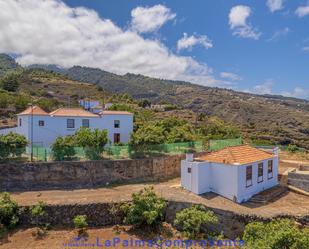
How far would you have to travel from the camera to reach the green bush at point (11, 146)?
70.2ft

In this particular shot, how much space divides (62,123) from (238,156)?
17288 mm

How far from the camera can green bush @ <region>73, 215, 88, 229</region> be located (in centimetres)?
1673

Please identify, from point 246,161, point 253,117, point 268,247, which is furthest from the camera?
point 253,117

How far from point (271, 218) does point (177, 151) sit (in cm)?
1169

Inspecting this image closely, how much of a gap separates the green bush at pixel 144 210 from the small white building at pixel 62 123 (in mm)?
13902

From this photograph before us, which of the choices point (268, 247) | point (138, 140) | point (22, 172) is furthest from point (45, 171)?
point (268, 247)

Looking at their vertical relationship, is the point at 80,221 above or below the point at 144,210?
below

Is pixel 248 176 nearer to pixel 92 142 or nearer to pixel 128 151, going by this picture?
pixel 128 151

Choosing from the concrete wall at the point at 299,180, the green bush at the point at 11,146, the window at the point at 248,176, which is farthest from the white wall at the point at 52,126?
the concrete wall at the point at 299,180

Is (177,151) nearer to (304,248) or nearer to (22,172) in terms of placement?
(22,172)

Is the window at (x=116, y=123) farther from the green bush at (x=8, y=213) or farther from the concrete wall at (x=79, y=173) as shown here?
the green bush at (x=8, y=213)

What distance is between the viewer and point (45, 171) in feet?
70.3

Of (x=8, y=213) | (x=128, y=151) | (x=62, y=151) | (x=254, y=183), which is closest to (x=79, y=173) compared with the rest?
(x=62, y=151)

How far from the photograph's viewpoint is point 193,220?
52.9 feet
